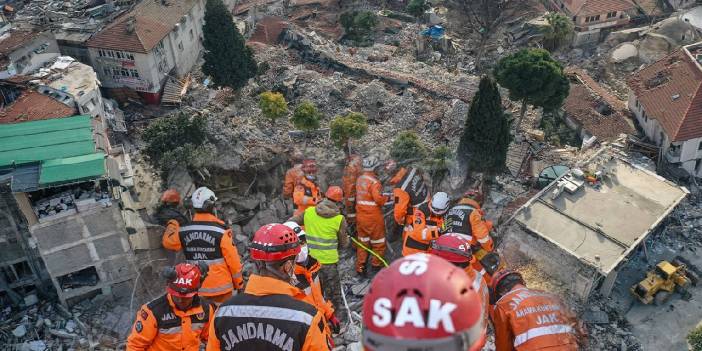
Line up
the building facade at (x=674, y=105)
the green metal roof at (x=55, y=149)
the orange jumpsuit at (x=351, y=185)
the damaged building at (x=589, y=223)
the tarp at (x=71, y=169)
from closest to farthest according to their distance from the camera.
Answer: the tarp at (x=71, y=169) < the green metal roof at (x=55, y=149) < the damaged building at (x=589, y=223) < the orange jumpsuit at (x=351, y=185) < the building facade at (x=674, y=105)

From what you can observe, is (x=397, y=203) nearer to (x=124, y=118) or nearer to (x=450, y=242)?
(x=450, y=242)

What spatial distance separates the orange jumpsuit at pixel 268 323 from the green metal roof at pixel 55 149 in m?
10.2

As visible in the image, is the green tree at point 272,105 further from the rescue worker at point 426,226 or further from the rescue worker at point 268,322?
A: the rescue worker at point 268,322

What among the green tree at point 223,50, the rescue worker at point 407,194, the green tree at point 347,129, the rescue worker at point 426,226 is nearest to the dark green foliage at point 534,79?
the green tree at point 347,129

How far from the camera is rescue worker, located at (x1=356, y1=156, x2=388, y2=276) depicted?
17.0 meters

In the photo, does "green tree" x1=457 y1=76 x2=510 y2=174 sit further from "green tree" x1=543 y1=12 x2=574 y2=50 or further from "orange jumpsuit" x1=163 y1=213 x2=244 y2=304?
"green tree" x1=543 y1=12 x2=574 y2=50

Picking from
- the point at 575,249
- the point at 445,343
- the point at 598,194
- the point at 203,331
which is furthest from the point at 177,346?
the point at 598,194

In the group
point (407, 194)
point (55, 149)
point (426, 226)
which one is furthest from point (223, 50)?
point (426, 226)

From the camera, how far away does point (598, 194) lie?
1945cm

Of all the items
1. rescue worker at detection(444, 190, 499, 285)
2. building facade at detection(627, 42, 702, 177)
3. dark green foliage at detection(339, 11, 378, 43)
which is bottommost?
dark green foliage at detection(339, 11, 378, 43)

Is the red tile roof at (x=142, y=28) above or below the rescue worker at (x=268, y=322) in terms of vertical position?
below

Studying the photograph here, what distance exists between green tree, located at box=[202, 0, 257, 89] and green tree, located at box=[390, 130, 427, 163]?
8.87 meters

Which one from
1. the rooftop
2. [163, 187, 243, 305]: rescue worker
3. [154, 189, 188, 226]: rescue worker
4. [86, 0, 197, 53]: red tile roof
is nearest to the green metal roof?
[154, 189, 188, 226]: rescue worker

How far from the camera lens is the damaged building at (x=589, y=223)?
17.3 m
